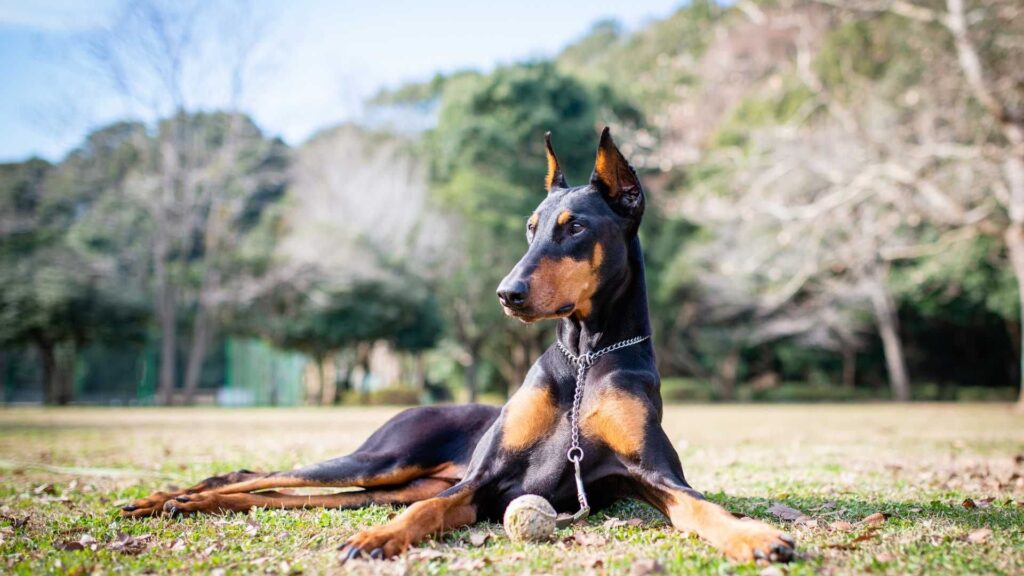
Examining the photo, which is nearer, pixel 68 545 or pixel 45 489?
pixel 68 545

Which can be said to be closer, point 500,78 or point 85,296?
point 85,296

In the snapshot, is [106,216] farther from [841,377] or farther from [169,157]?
[841,377]

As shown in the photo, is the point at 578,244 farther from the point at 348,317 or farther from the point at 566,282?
the point at 348,317

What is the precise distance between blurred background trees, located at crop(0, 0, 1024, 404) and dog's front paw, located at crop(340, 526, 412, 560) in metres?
15.6

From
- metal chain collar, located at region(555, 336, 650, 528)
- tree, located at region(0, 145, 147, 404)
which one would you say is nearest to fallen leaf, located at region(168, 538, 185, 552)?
metal chain collar, located at region(555, 336, 650, 528)

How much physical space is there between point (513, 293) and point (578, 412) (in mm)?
691

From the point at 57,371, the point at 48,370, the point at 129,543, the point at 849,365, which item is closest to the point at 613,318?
the point at 129,543

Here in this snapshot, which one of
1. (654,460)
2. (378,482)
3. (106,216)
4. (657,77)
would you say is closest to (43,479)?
(378,482)

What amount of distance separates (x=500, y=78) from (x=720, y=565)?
2616 centimetres

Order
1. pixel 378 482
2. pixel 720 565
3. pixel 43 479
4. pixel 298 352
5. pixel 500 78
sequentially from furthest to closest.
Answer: pixel 298 352, pixel 500 78, pixel 43 479, pixel 378 482, pixel 720 565

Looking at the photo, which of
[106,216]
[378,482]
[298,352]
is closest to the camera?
[378,482]

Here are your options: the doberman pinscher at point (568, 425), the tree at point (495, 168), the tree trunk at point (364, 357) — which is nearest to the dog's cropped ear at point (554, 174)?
the doberman pinscher at point (568, 425)

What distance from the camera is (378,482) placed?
3809 millimetres

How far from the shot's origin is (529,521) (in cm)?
294
